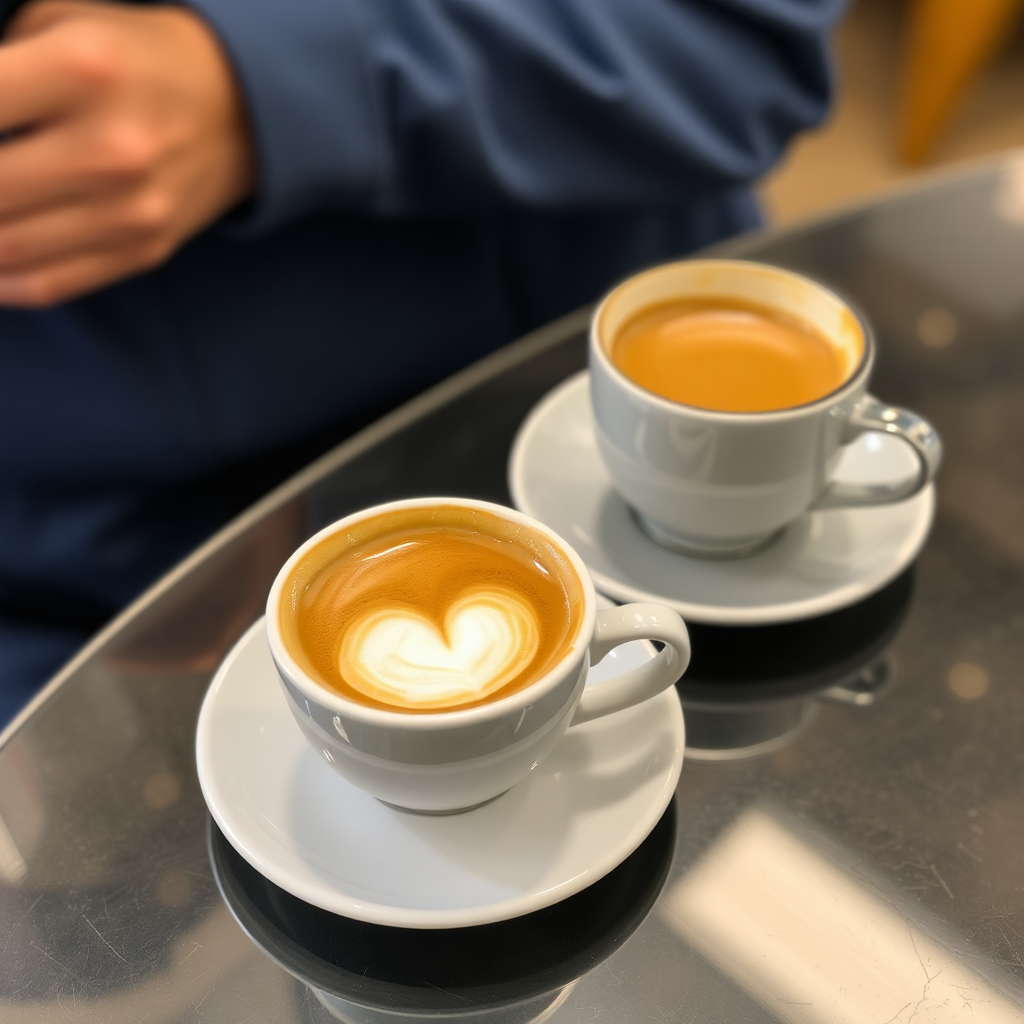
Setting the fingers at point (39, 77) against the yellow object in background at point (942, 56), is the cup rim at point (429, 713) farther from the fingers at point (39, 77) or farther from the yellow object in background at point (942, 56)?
the yellow object in background at point (942, 56)

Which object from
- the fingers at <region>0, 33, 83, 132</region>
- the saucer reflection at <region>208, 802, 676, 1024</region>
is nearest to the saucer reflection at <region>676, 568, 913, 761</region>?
the saucer reflection at <region>208, 802, 676, 1024</region>

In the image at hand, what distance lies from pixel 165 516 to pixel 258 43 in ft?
1.21

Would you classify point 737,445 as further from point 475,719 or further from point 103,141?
point 103,141

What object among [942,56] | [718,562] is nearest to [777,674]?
[718,562]

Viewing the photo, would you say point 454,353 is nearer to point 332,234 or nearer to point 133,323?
point 332,234

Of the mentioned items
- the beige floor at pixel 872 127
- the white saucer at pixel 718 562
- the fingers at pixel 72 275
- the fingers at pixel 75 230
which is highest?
the fingers at pixel 75 230

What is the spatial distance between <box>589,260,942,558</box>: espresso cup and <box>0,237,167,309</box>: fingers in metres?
0.31

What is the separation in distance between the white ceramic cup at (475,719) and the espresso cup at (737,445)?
0.43 ft

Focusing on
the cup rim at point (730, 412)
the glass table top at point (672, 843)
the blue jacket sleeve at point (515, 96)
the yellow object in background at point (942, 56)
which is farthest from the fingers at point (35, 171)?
the yellow object in background at point (942, 56)

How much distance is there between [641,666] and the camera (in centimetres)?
53

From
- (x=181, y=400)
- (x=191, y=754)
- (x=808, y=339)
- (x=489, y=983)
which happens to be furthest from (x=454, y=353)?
(x=489, y=983)

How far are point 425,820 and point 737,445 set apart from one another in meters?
0.26

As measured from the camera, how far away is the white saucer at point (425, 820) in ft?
1.58

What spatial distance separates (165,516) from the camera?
92 centimetres
